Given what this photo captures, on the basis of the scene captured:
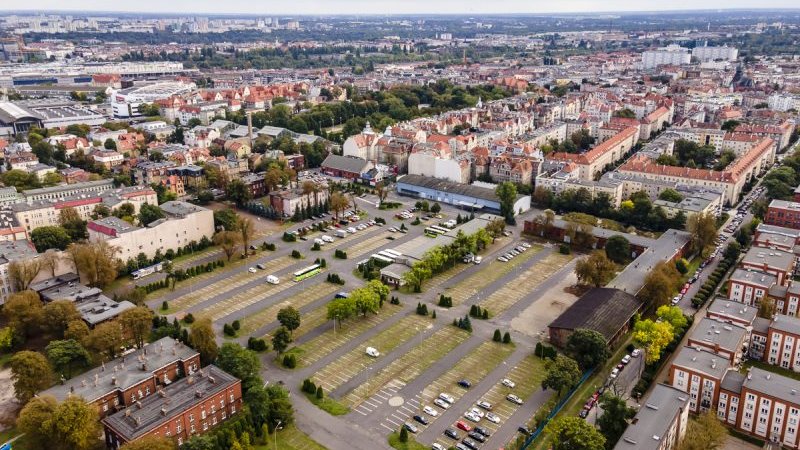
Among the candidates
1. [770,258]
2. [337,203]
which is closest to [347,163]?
[337,203]

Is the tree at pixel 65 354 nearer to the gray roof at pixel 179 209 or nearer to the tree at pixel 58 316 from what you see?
the tree at pixel 58 316

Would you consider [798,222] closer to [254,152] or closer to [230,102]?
[254,152]

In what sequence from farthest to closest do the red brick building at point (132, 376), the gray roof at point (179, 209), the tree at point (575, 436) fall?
1. the gray roof at point (179, 209)
2. the red brick building at point (132, 376)
3. the tree at point (575, 436)

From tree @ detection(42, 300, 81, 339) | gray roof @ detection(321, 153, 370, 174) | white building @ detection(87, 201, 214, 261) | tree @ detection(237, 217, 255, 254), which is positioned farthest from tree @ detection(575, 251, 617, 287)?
gray roof @ detection(321, 153, 370, 174)

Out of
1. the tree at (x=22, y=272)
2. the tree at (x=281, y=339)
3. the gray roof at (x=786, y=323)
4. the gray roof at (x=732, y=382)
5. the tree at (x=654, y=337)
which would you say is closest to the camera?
the gray roof at (x=732, y=382)

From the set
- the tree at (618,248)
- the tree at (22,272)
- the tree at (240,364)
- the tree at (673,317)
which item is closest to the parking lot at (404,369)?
the tree at (240,364)

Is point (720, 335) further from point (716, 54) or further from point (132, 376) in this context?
point (716, 54)

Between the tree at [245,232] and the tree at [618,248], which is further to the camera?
the tree at [245,232]

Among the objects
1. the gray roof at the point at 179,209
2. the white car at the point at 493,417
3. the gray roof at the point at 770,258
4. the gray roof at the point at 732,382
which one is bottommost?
the white car at the point at 493,417
